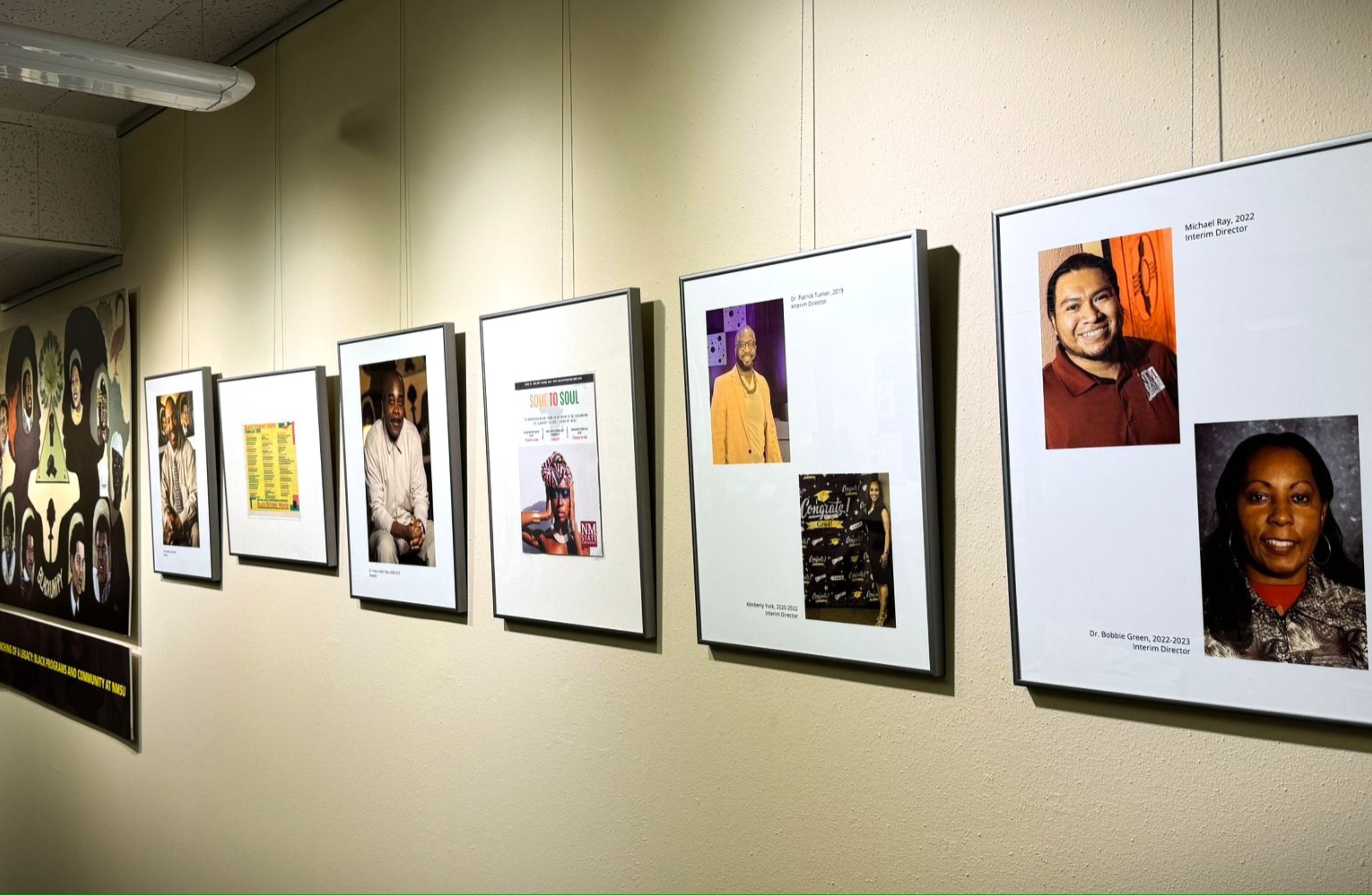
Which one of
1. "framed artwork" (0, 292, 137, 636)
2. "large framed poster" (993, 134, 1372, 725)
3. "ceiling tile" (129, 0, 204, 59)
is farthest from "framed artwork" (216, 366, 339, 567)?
"large framed poster" (993, 134, 1372, 725)

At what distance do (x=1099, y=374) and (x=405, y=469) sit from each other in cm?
174

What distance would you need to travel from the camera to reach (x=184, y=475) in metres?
3.61

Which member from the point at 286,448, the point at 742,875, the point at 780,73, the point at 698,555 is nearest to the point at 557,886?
the point at 742,875

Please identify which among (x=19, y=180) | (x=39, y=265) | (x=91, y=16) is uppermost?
(x=91, y=16)

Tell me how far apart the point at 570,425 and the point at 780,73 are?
2.63ft

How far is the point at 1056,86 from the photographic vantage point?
1.51 meters

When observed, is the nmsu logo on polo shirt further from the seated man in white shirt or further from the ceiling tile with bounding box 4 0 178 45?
the ceiling tile with bounding box 4 0 178 45

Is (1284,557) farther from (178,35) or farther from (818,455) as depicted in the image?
(178,35)

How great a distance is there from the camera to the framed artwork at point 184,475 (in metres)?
3.49

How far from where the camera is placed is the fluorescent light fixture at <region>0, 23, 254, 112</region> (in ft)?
7.61

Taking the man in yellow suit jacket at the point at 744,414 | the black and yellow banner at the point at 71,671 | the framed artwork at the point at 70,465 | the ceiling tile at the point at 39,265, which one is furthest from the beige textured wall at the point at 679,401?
the ceiling tile at the point at 39,265

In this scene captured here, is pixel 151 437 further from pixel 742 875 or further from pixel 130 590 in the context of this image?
pixel 742 875

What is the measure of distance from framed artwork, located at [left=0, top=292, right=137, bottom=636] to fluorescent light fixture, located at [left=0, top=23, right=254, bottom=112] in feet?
5.51

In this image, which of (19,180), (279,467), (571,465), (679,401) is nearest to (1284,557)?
(679,401)
